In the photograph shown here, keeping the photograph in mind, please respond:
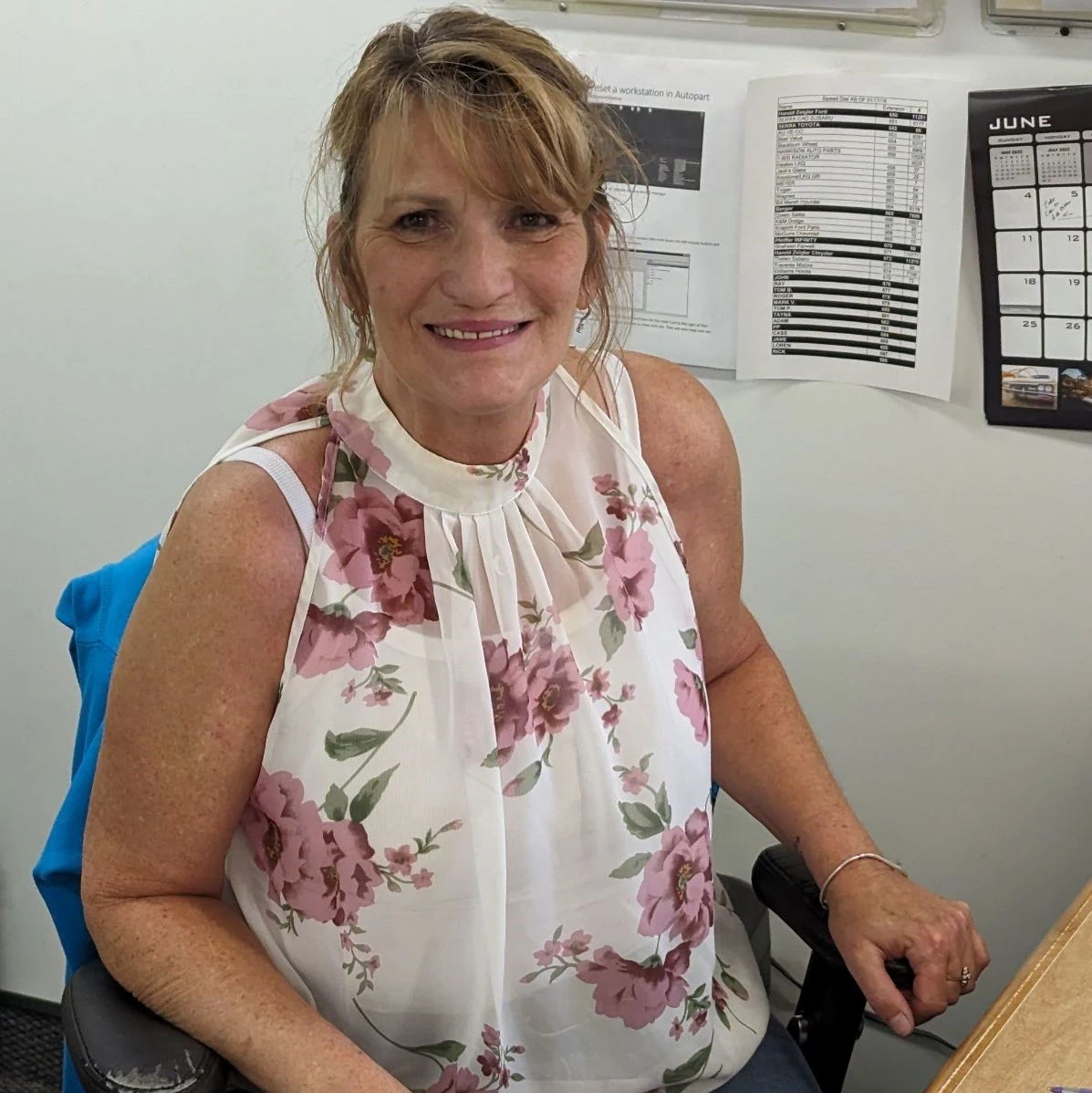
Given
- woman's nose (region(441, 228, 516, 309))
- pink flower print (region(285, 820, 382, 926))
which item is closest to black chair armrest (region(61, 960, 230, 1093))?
pink flower print (region(285, 820, 382, 926))

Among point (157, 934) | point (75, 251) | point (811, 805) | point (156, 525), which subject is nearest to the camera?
point (157, 934)

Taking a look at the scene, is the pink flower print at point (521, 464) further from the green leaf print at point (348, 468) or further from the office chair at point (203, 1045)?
the office chair at point (203, 1045)

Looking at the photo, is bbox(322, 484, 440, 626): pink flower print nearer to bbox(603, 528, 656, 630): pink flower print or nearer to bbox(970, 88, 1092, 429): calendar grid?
bbox(603, 528, 656, 630): pink flower print

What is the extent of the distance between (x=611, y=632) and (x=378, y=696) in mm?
223

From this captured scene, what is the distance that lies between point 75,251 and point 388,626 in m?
0.89

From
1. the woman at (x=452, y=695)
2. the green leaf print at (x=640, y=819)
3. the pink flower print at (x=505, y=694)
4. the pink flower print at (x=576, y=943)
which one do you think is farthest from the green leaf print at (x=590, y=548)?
the pink flower print at (x=576, y=943)

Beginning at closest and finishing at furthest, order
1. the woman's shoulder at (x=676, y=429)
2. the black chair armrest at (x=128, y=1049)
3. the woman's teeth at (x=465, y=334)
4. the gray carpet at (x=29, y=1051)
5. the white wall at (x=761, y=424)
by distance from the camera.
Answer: the black chair armrest at (x=128, y=1049), the woman's teeth at (x=465, y=334), the woman's shoulder at (x=676, y=429), the white wall at (x=761, y=424), the gray carpet at (x=29, y=1051)

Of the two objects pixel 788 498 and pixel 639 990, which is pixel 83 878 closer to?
pixel 639 990

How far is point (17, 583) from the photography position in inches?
74.0

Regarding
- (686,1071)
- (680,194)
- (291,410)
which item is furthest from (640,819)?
(680,194)

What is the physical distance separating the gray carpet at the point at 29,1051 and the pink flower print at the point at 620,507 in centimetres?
145

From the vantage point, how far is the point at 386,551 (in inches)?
42.9

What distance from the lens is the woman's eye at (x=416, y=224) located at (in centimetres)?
100

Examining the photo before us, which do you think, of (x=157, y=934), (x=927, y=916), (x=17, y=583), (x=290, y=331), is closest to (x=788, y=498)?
(x=927, y=916)
